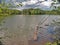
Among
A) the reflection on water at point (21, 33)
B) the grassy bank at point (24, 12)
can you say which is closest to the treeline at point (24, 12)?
the grassy bank at point (24, 12)

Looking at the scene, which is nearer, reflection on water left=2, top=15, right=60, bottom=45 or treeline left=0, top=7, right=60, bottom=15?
reflection on water left=2, top=15, right=60, bottom=45

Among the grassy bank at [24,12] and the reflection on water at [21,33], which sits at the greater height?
the reflection on water at [21,33]

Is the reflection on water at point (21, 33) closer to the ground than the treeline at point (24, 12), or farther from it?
farther from it

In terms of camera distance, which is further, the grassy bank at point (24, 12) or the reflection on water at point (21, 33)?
the grassy bank at point (24, 12)

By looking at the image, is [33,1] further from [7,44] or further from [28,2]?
[7,44]

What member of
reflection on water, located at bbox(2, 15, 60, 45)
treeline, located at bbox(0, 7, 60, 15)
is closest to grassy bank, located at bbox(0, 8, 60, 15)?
A: treeline, located at bbox(0, 7, 60, 15)

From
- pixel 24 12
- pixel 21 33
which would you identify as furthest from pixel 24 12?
pixel 21 33

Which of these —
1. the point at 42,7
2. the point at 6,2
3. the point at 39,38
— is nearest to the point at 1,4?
the point at 6,2

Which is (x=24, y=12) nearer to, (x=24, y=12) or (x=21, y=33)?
(x=24, y=12)

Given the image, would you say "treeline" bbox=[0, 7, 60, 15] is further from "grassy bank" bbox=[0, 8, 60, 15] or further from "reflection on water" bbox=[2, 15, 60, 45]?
"reflection on water" bbox=[2, 15, 60, 45]

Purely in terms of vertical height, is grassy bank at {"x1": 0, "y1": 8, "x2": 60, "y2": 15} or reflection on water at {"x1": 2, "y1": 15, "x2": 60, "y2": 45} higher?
reflection on water at {"x1": 2, "y1": 15, "x2": 60, "y2": 45}

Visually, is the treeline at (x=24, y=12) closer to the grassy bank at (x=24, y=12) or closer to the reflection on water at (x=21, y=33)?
the grassy bank at (x=24, y=12)

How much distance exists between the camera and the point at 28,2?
8.12m

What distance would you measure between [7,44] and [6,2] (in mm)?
5235
